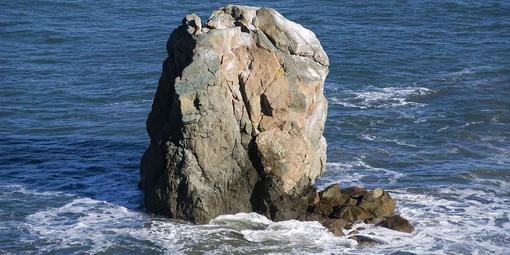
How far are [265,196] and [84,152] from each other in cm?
1293

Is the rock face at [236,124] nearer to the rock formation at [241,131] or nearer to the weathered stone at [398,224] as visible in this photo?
the rock formation at [241,131]

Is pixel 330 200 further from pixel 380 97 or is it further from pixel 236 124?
pixel 380 97

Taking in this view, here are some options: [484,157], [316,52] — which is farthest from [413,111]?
[316,52]

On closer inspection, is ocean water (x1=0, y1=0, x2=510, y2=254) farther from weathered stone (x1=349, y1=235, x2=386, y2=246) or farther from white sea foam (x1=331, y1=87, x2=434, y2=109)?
weathered stone (x1=349, y1=235, x2=386, y2=246)

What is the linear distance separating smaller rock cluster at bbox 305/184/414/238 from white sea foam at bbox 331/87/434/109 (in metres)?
16.8

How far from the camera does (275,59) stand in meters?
40.4

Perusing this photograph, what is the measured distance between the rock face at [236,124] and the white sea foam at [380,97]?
17251mm

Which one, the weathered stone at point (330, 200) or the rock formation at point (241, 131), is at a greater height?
the rock formation at point (241, 131)

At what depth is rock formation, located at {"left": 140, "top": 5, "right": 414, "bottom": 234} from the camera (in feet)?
128

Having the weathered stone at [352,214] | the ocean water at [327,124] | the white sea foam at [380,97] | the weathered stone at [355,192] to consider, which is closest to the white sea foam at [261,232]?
the ocean water at [327,124]

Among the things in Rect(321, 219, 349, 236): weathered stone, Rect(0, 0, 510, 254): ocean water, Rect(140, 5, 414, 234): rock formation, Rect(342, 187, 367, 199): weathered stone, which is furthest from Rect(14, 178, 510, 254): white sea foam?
Rect(342, 187, 367, 199): weathered stone

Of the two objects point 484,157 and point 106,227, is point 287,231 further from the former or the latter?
point 484,157

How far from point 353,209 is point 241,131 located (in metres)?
5.35

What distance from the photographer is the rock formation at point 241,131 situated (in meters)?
39.1
